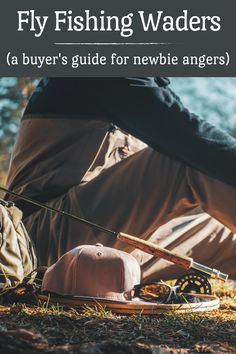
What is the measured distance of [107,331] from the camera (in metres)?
1.98

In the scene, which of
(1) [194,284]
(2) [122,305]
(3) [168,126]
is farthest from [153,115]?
(2) [122,305]

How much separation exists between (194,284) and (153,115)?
0.81 metres

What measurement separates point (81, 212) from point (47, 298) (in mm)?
718

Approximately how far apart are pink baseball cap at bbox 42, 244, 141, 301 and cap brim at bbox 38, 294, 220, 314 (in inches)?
1.5

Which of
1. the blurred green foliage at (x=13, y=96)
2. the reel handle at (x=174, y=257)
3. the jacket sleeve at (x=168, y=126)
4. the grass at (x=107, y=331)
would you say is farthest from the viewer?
the blurred green foliage at (x=13, y=96)

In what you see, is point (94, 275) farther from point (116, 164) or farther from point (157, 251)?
point (116, 164)

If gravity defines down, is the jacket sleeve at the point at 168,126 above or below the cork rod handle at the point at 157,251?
above

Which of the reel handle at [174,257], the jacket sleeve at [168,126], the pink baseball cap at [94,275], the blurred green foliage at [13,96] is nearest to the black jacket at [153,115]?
the jacket sleeve at [168,126]

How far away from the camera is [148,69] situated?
3434 millimetres

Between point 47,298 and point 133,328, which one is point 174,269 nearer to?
point 47,298

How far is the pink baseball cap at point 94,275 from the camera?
247 centimetres

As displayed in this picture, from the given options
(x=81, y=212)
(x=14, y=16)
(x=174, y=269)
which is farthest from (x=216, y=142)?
(x=14, y=16)

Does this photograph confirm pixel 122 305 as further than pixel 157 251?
No

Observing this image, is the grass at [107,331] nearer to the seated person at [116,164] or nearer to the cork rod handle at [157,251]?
the cork rod handle at [157,251]
